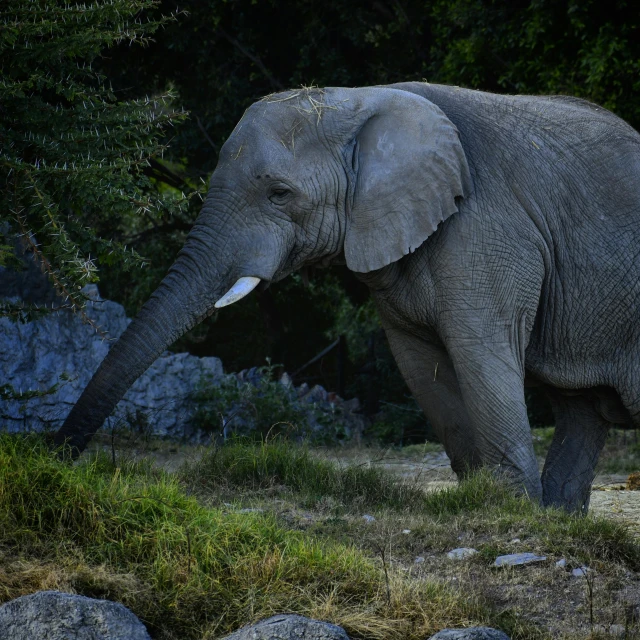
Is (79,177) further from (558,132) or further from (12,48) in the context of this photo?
(558,132)

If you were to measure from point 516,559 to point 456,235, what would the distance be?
2.13 metres

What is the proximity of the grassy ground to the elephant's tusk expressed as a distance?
43.0 inches

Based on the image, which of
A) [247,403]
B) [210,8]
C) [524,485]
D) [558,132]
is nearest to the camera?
[524,485]

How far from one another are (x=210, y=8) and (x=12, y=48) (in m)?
7.47

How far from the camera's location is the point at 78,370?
37.4ft

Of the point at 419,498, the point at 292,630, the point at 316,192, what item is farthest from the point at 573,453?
the point at 292,630

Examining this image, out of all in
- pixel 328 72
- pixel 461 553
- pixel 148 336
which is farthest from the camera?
pixel 328 72

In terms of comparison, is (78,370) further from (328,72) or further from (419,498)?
(419,498)

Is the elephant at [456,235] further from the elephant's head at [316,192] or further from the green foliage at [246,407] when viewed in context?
the green foliage at [246,407]

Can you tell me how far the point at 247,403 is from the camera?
1164cm

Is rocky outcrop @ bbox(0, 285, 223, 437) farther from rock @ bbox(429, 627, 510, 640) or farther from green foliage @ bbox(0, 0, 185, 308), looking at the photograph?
rock @ bbox(429, 627, 510, 640)

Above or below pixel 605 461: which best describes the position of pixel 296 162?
above

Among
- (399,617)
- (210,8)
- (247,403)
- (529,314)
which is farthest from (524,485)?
(210,8)

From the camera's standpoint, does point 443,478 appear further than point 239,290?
Yes
